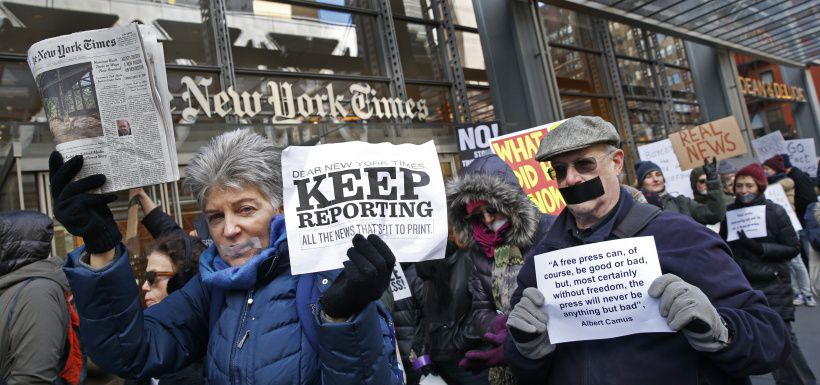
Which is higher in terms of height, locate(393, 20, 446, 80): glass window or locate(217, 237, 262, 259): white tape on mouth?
locate(393, 20, 446, 80): glass window

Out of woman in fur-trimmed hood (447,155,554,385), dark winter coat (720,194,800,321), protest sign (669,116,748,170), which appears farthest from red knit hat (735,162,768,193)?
woman in fur-trimmed hood (447,155,554,385)

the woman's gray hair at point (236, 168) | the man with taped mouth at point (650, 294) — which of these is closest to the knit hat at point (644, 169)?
the man with taped mouth at point (650, 294)

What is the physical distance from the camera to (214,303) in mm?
1770

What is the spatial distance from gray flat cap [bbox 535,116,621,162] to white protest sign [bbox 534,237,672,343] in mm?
360

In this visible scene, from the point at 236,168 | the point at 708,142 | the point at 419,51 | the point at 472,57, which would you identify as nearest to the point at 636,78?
the point at 472,57

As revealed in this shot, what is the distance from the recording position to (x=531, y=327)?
1783 millimetres

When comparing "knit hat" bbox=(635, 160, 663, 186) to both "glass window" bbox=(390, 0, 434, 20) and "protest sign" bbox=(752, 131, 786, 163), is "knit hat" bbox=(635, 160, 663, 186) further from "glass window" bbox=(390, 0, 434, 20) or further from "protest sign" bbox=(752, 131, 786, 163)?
"glass window" bbox=(390, 0, 434, 20)

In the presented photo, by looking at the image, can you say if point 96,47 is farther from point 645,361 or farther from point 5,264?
point 645,361

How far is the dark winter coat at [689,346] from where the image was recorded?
1623mm

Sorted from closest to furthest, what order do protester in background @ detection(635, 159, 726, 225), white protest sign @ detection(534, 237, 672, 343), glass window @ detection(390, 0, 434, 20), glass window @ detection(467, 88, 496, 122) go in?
white protest sign @ detection(534, 237, 672, 343)
protester in background @ detection(635, 159, 726, 225)
glass window @ detection(390, 0, 434, 20)
glass window @ detection(467, 88, 496, 122)

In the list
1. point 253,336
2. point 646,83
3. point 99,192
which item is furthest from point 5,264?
point 646,83

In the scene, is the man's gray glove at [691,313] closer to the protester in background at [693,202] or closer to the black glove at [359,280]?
the black glove at [359,280]

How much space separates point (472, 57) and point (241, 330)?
33.1 ft

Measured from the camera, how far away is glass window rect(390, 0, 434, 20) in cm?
1021
